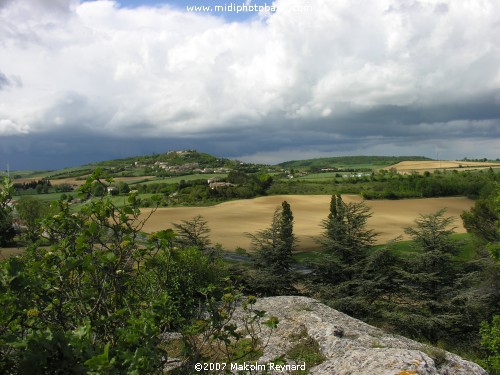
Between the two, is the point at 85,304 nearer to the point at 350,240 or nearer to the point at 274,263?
the point at 350,240

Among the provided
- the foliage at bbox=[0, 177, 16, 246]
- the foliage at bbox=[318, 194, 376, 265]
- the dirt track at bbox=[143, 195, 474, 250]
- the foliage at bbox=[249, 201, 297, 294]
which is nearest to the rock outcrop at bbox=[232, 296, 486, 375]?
the foliage at bbox=[0, 177, 16, 246]

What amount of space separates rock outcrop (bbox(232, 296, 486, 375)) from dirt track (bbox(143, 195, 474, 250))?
123ft

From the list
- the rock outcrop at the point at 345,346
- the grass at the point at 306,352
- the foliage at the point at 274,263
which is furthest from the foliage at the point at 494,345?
the foliage at the point at 274,263

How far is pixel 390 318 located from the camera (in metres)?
20.1

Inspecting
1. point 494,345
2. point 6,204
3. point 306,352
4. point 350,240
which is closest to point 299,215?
point 350,240

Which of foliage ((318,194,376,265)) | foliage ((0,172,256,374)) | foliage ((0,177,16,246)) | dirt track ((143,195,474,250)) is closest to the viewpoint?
foliage ((0,172,256,374))

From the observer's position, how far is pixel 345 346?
12148 mm

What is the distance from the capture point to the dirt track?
58328 mm

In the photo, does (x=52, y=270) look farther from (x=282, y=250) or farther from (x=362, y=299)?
(x=282, y=250)

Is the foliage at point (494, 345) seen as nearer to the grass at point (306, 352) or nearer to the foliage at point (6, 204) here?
the grass at point (306, 352)

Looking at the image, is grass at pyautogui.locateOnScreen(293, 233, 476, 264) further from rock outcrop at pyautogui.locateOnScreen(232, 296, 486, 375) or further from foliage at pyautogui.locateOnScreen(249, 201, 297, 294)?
rock outcrop at pyautogui.locateOnScreen(232, 296, 486, 375)

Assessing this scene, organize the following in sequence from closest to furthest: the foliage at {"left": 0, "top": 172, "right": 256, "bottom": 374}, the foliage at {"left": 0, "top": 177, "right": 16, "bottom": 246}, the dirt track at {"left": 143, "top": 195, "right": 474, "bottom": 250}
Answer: the foliage at {"left": 0, "top": 172, "right": 256, "bottom": 374} < the foliage at {"left": 0, "top": 177, "right": 16, "bottom": 246} < the dirt track at {"left": 143, "top": 195, "right": 474, "bottom": 250}

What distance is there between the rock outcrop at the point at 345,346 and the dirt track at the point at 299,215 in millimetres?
37432

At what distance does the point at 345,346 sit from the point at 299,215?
62222mm
